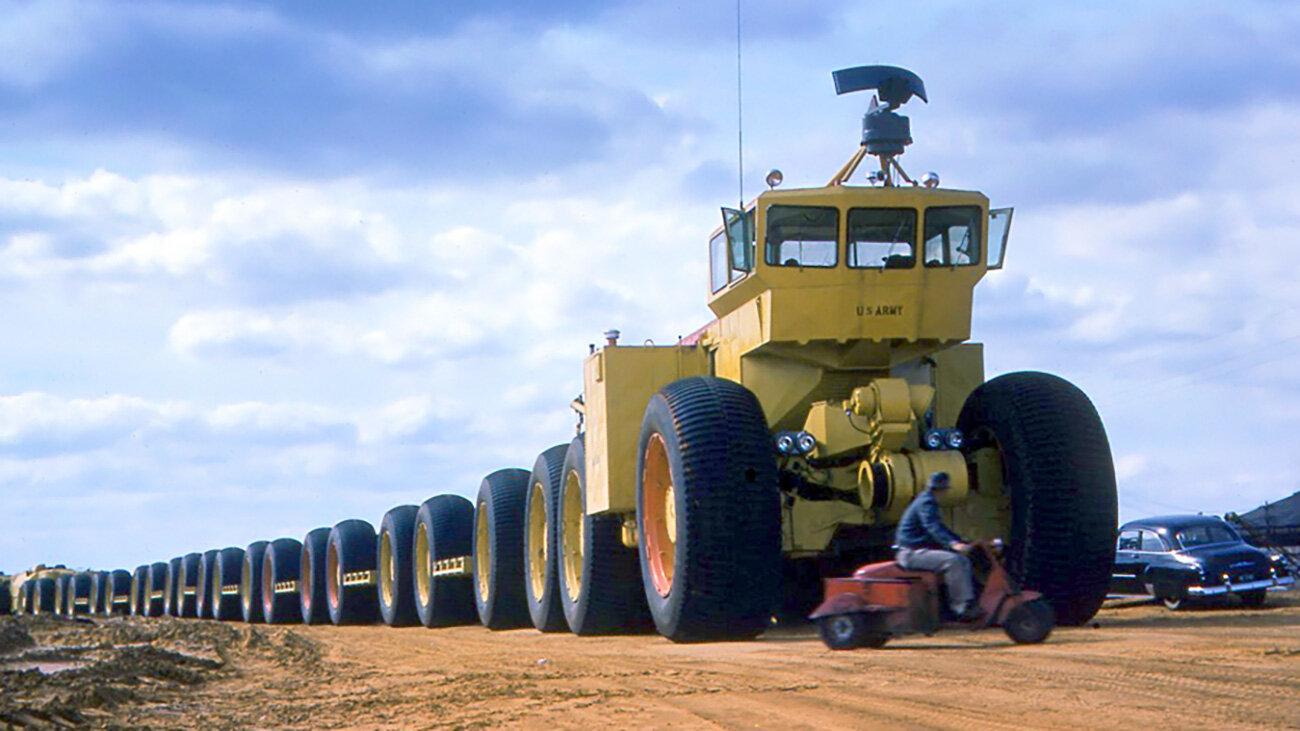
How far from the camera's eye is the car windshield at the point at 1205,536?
21016mm

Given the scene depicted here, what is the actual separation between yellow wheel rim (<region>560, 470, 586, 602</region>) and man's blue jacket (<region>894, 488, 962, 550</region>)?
563cm

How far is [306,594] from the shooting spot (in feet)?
93.3

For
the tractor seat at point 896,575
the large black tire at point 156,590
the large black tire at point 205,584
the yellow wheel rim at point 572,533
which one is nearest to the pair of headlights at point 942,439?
the tractor seat at point 896,575

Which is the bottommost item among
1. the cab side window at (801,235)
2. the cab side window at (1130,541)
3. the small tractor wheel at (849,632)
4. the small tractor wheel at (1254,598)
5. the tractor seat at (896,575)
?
the small tractor wheel at (849,632)

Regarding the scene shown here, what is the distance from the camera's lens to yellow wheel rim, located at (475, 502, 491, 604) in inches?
835

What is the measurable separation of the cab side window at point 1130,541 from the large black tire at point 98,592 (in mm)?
31249

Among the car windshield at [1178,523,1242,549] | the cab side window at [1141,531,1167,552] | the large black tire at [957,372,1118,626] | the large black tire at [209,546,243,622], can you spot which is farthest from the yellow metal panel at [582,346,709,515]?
the large black tire at [209,546,243,622]

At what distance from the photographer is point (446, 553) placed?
71.9 ft

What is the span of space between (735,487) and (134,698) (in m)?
4.79

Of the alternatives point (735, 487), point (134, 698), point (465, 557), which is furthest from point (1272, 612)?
point (134, 698)

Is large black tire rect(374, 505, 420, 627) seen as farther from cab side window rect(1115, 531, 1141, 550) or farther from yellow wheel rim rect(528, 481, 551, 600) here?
cab side window rect(1115, 531, 1141, 550)

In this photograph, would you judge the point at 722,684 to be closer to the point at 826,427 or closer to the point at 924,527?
the point at 924,527

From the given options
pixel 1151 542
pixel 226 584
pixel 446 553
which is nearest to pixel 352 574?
pixel 446 553

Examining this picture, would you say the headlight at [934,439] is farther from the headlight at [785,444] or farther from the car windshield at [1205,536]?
the car windshield at [1205,536]
